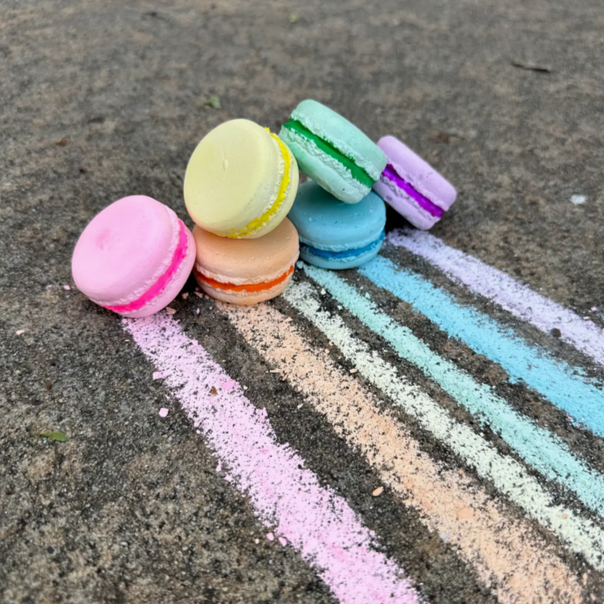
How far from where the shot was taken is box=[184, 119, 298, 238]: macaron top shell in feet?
6.66

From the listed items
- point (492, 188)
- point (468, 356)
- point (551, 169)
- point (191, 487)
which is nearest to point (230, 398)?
point (191, 487)

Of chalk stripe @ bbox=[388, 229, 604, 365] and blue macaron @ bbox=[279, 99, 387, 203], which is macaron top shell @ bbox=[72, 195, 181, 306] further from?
chalk stripe @ bbox=[388, 229, 604, 365]

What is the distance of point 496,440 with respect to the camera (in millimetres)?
1874

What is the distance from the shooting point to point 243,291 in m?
2.25

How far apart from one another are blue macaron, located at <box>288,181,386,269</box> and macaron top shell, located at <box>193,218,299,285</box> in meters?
0.17

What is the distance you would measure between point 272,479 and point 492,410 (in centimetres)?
86

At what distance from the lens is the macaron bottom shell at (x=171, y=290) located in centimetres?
213

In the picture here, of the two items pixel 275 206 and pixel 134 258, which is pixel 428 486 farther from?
pixel 134 258

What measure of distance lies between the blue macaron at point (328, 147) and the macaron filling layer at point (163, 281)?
60 cm

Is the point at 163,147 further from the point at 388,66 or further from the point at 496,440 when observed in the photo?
the point at 496,440

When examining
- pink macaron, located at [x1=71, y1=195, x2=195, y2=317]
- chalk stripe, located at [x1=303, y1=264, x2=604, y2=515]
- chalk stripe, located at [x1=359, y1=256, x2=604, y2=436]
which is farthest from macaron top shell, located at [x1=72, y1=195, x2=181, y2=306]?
chalk stripe, located at [x1=359, y1=256, x2=604, y2=436]

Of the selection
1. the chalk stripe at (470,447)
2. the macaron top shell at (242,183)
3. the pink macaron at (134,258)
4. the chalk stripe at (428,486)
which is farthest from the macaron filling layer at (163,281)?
the chalk stripe at (470,447)

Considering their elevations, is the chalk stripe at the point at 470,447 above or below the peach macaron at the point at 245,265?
below

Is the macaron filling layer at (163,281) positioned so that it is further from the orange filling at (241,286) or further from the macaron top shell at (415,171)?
the macaron top shell at (415,171)
